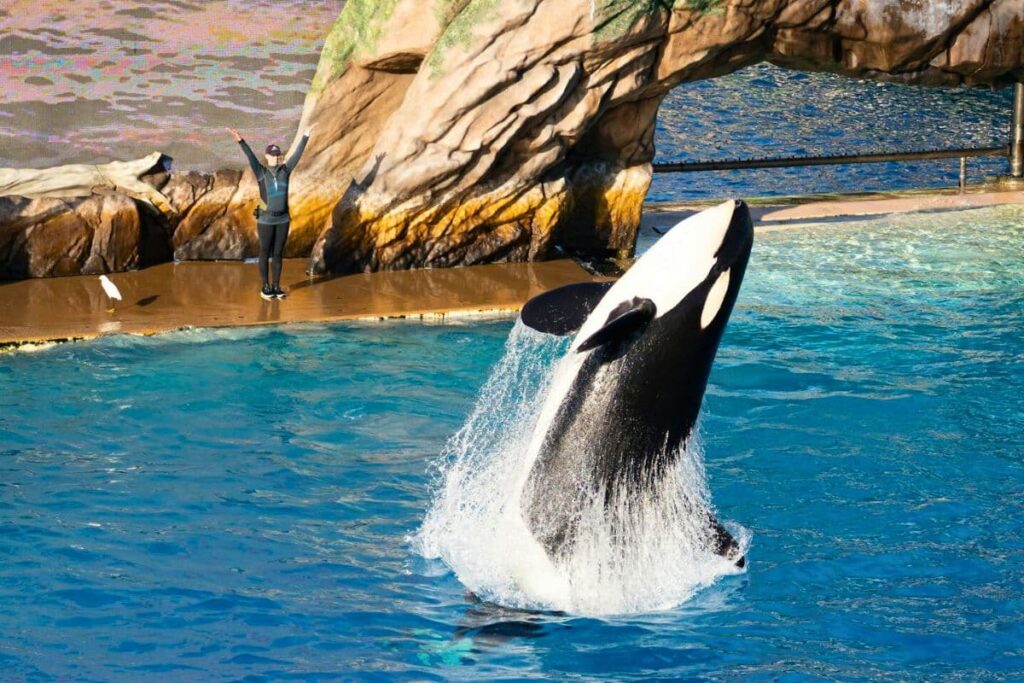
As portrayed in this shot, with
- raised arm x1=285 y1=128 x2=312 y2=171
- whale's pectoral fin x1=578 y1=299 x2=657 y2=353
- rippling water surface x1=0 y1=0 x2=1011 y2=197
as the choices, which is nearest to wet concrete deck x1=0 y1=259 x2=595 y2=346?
raised arm x1=285 y1=128 x2=312 y2=171

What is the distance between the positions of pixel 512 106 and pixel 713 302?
6397 millimetres

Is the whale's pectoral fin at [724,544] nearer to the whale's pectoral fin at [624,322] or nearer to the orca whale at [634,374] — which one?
the orca whale at [634,374]

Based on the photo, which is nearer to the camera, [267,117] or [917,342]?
[917,342]

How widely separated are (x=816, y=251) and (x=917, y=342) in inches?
107

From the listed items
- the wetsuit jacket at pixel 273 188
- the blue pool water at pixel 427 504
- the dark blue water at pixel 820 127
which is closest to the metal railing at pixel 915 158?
the dark blue water at pixel 820 127

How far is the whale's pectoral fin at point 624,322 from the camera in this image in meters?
5.35

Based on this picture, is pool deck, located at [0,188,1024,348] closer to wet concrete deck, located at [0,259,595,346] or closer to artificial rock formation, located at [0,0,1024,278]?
wet concrete deck, located at [0,259,595,346]

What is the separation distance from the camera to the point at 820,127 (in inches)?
917

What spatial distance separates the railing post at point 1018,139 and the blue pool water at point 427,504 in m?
5.25

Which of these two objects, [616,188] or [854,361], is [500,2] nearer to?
[616,188]

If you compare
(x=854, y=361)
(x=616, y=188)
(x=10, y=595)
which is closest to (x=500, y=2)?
(x=616, y=188)

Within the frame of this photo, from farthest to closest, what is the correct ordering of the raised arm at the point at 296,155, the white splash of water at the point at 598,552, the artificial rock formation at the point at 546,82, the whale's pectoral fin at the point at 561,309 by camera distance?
the artificial rock formation at the point at 546,82, the raised arm at the point at 296,155, the white splash of water at the point at 598,552, the whale's pectoral fin at the point at 561,309

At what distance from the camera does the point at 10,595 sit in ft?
21.1

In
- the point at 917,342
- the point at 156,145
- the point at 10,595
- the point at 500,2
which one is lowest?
the point at 10,595
